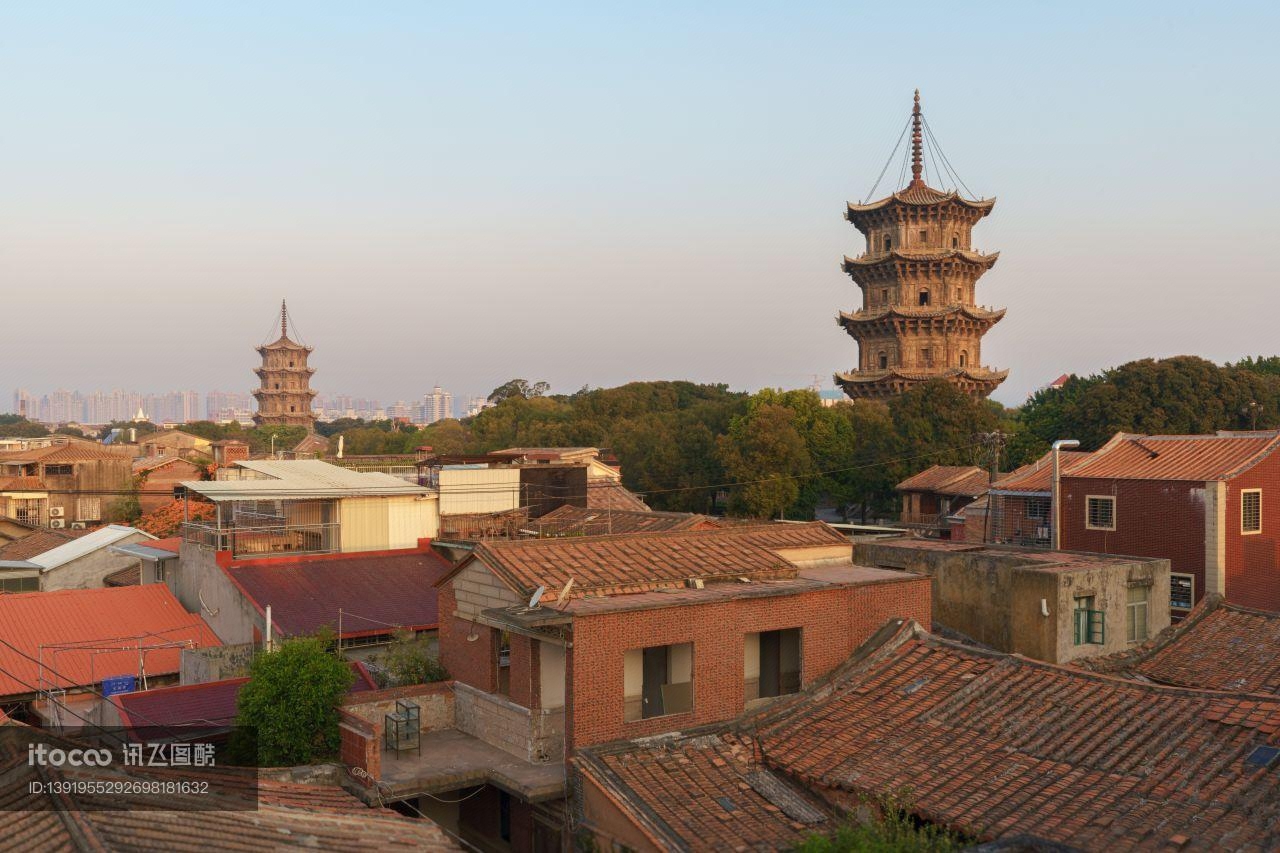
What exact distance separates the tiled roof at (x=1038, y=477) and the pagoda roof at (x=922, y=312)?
40.8 meters

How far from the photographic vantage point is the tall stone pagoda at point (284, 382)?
148750mm

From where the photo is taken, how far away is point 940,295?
7625 cm

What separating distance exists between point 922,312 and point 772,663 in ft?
206

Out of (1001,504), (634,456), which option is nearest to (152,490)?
(634,456)

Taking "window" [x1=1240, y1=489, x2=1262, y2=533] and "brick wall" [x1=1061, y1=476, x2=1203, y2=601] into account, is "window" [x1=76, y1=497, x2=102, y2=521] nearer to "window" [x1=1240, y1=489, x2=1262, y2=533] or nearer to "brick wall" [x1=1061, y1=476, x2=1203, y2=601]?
"brick wall" [x1=1061, y1=476, x2=1203, y2=601]

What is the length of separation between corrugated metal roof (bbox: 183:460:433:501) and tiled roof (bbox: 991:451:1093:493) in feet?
60.8

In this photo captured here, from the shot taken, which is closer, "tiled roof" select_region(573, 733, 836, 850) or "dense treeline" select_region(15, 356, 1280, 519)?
"tiled roof" select_region(573, 733, 836, 850)

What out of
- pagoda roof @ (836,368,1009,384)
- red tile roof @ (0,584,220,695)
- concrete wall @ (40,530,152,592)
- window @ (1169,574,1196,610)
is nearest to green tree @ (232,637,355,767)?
red tile roof @ (0,584,220,695)

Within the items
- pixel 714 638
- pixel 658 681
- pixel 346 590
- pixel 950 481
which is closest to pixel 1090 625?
pixel 714 638

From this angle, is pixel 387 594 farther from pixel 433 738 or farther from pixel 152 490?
pixel 152 490

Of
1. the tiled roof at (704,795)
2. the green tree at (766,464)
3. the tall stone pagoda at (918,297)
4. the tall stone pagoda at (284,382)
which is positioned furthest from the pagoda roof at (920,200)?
the tall stone pagoda at (284,382)

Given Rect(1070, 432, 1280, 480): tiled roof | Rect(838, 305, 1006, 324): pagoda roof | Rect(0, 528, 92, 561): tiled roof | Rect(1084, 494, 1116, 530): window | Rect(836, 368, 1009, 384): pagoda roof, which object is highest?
Rect(838, 305, 1006, 324): pagoda roof

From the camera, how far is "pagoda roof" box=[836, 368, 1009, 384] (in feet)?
244

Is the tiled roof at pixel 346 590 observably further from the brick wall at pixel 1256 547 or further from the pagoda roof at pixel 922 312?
the pagoda roof at pixel 922 312
